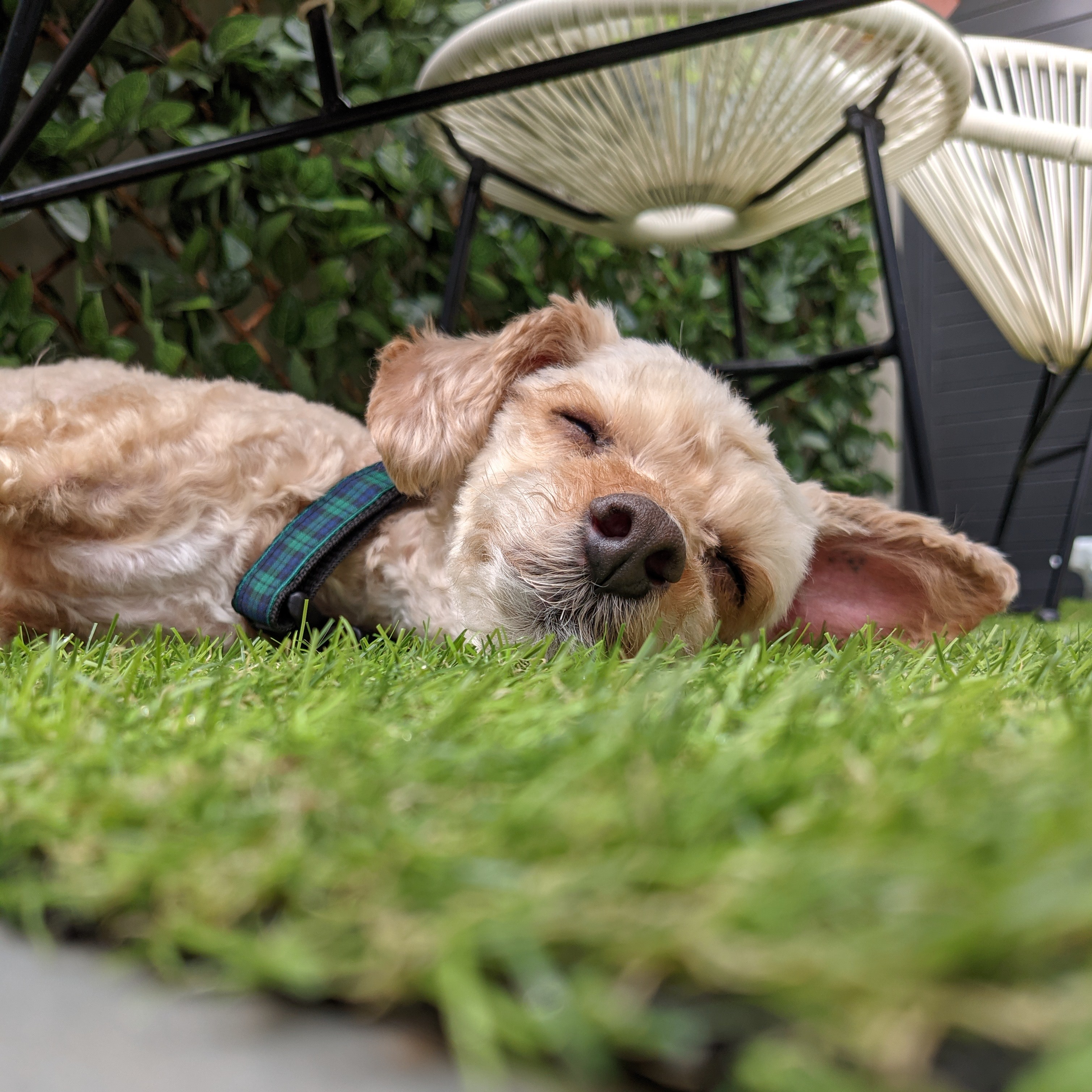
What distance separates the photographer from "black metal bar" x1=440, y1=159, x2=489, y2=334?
6.77 feet

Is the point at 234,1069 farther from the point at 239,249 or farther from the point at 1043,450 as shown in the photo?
the point at 1043,450

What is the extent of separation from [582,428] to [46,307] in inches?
60.3

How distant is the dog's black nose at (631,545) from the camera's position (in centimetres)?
96

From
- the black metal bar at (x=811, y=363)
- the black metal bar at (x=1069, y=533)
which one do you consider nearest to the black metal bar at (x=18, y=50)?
the black metal bar at (x=811, y=363)

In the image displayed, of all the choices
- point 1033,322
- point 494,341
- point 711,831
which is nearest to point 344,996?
point 711,831

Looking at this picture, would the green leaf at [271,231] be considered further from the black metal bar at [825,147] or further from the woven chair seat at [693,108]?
the black metal bar at [825,147]

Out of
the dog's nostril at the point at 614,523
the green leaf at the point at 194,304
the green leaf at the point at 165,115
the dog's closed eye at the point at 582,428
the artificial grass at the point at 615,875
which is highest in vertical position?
the green leaf at the point at 165,115

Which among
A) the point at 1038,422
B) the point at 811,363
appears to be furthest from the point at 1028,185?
the point at 811,363

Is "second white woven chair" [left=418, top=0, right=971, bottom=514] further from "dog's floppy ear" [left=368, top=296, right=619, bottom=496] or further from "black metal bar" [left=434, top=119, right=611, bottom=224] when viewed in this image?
"dog's floppy ear" [left=368, top=296, right=619, bottom=496]

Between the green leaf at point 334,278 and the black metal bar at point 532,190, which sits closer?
the black metal bar at point 532,190

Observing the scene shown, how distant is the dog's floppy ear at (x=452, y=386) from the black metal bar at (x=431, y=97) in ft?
1.02

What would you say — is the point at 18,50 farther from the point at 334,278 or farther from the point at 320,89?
the point at 334,278

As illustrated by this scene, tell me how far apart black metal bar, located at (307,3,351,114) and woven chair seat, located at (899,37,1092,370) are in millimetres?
1689

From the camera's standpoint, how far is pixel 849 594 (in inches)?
55.8
